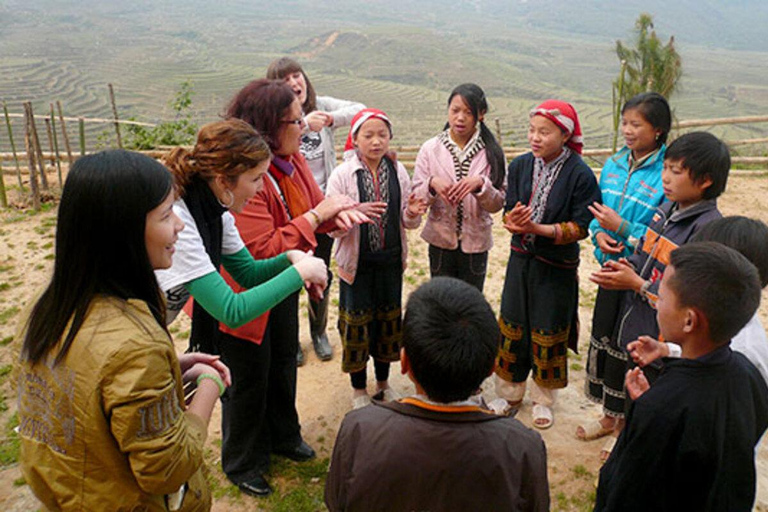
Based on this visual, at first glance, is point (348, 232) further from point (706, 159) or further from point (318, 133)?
point (706, 159)

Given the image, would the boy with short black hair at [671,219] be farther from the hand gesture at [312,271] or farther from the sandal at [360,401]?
the sandal at [360,401]

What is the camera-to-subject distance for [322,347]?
168 inches

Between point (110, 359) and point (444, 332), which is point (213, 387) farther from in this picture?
point (444, 332)

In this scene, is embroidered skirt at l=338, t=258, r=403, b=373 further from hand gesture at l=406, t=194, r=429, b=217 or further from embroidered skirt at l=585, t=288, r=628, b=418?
embroidered skirt at l=585, t=288, r=628, b=418

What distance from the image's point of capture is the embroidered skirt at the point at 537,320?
10.3 feet

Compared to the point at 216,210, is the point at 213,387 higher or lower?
lower

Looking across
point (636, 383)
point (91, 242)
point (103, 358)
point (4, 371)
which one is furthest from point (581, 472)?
point (4, 371)

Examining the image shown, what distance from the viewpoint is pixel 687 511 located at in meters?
1.64

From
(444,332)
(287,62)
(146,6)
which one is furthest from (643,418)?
(146,6)

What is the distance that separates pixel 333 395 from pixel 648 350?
A: 7.32 feet

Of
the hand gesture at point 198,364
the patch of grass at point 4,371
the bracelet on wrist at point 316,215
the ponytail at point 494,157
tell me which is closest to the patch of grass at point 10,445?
the patch of grass at point 4,371

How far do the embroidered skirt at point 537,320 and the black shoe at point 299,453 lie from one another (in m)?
1.27

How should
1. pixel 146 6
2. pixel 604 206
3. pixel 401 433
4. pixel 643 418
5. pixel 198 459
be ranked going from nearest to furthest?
pixel 401 433, pixel 198 459, pixel 643 418, pixel 604 206, pixel 146 6

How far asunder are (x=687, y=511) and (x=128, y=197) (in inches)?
69.2
